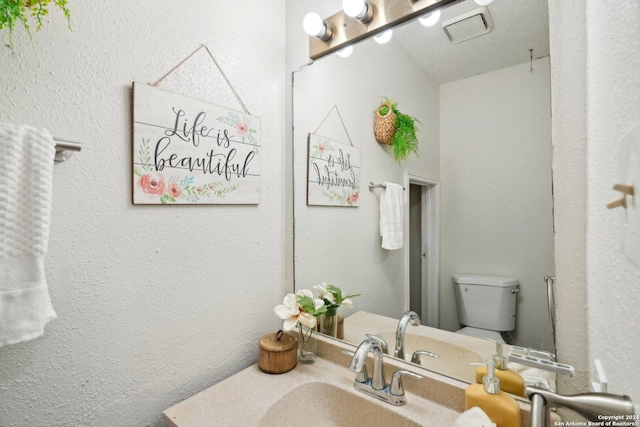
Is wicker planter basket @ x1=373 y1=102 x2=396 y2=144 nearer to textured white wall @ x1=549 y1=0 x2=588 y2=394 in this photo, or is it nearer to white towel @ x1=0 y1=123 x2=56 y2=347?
textured white wall @ x1=549 y1=0 x2=588 y2=394

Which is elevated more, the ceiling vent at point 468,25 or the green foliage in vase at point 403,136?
the ceiling vent at point 468,25

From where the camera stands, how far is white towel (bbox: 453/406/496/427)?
0.65m

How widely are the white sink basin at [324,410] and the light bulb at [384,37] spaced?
A: 4.04ft

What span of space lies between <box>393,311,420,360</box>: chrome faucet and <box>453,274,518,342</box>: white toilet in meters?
0.14

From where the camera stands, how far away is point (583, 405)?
1.33 feet

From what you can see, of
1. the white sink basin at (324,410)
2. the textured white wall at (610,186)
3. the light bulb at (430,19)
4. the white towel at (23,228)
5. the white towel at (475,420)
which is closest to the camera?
the textured white wall at (610,186)

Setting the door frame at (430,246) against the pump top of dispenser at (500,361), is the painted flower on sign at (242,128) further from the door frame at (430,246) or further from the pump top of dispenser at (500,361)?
the pump top of dispenser at (500,361)

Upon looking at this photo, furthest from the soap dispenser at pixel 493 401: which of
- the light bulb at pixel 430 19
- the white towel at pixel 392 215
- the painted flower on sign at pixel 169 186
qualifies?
the light bulb at pixel 430 19

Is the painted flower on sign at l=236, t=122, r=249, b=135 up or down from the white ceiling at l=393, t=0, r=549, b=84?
down

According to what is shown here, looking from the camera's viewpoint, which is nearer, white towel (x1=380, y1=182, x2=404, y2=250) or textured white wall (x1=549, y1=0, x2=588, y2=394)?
textured white wall (x1=549, y1=0, x2=588, y2=394)

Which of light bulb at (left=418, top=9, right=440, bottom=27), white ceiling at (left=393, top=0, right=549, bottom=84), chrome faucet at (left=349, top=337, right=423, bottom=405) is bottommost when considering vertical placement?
chrome faucet at (left=349, top=337, right=423, bottom=405)

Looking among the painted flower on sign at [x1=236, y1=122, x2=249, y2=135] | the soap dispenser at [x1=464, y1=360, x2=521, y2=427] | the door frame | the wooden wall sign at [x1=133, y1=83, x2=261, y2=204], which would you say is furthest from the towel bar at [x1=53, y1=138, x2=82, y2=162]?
the soap dispenser at [x1=464, y1=360, x2=521, y2=427]

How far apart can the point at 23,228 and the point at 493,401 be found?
3.49 ft

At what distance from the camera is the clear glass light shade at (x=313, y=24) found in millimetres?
1147
